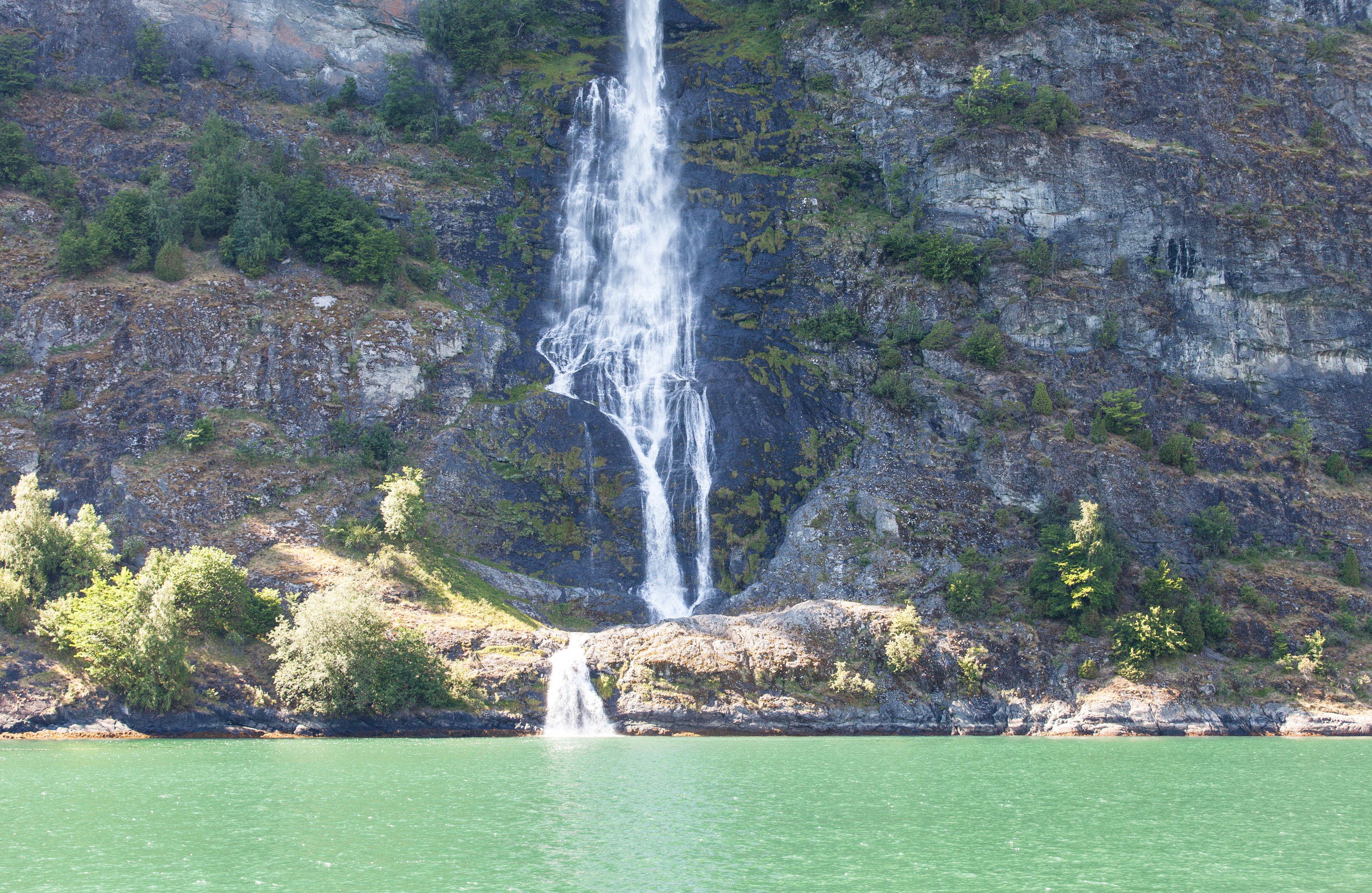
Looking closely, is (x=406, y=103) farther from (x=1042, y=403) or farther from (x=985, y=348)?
(x=1042, y=403)

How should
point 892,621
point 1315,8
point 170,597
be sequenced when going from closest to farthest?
point 170,597 < point 892,621 < point 1315,8

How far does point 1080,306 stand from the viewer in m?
59.6

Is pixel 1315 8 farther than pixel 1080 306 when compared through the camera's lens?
Yes

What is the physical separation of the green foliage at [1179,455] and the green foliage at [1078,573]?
29.1ft

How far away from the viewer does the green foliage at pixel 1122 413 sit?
182 ft

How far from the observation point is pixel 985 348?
5753cm

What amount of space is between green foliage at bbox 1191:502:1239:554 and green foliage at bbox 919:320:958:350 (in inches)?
644

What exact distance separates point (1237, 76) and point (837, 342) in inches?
1299

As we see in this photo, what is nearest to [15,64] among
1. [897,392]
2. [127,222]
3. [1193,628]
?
[127,222]

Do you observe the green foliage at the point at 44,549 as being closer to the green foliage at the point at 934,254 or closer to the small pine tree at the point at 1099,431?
the green foliage at the point at 934,254

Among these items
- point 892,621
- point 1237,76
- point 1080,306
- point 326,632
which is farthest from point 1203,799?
point 1237,76

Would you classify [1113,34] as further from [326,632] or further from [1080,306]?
[326,632]

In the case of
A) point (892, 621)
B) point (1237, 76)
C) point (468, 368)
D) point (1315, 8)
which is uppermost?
point (1315, 8)

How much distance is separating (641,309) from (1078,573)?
30.3m
